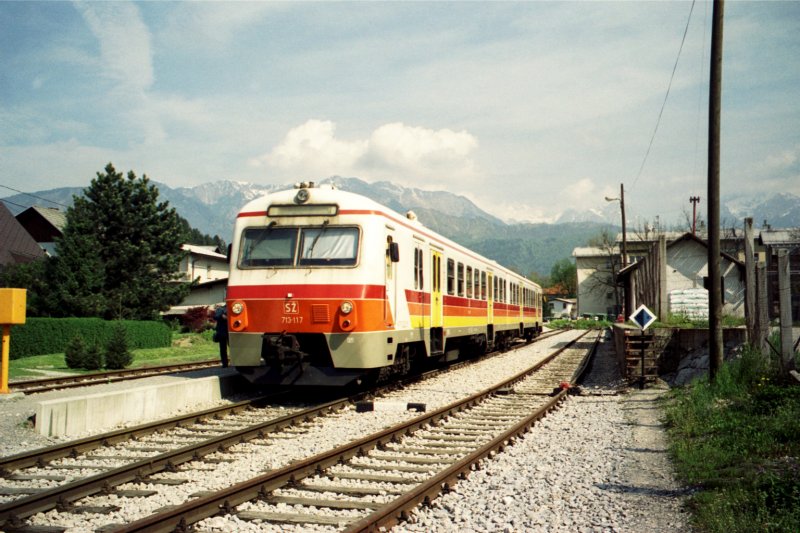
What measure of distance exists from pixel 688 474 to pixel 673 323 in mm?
11056

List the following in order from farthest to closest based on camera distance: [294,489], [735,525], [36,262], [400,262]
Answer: [36,262] → [400,262] → [294,489] → [735,525]

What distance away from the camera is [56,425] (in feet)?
28.4

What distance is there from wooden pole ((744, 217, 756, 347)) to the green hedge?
1929 centimetres

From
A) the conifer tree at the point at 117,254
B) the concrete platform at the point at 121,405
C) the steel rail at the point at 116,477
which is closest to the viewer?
the steel rail at the point at 116,477

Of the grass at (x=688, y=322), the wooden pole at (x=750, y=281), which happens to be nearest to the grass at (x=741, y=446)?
the wooden pole at (x=750, y=281)

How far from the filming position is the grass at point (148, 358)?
18.6m

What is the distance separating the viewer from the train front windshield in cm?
1105

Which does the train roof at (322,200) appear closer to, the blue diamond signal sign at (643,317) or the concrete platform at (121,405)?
the concrete platform at (121,405)

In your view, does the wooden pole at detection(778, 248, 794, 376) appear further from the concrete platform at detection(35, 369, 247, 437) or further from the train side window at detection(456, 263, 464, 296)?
the concrete platform at detection(35, 369, 247, 437)

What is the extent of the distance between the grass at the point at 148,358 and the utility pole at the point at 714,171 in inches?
606

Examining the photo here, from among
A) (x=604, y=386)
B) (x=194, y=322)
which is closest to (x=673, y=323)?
(x=604, y=386)

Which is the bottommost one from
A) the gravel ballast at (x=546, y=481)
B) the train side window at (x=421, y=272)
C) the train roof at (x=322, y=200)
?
the gravel ballast at (x=546, y=481)

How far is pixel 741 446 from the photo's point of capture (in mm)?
7223

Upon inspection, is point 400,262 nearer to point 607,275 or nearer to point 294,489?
point 294,489
